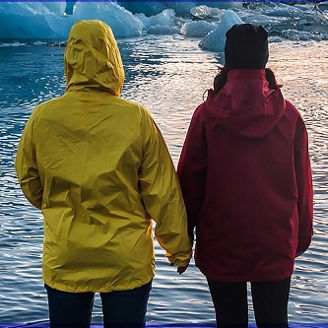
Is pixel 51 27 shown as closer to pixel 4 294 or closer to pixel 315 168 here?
Result: pixel 315 168

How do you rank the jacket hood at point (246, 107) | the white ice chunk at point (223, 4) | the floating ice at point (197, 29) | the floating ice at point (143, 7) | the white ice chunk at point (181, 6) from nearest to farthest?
the jacket hood at point (246, 107) < the floating ice at point (197, 29) < the floating ice at point (143, 7) < the white ice chunk at point (181, 6) < the white ice chunk at point (223, 4)

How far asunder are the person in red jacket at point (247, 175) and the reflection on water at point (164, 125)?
1347 millimetres

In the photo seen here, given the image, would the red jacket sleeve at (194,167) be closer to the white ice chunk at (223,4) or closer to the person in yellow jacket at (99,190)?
the person in yellow jacket at (99,190)

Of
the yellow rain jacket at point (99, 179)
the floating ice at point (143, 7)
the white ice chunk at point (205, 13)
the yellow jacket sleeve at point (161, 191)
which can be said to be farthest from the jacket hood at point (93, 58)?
the white ice chunk at point (205, 13)

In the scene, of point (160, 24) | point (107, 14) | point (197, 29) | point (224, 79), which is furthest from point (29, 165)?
point (160, 24)

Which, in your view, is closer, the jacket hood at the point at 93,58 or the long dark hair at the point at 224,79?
the jacket hood at the point at 93,58

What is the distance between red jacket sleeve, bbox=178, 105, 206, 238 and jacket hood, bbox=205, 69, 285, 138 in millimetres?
67


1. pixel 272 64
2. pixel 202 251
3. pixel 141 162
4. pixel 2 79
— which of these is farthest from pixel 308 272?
pixel 272 64

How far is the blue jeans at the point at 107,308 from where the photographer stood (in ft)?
8.32

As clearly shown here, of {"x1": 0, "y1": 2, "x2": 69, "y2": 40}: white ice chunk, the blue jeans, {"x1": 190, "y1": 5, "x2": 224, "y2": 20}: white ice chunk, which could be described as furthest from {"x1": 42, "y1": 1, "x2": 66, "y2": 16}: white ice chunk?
the blue jeans

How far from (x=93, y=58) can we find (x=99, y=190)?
43 centimetres

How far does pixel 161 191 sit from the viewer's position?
256 cm

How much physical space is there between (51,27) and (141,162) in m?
18.4

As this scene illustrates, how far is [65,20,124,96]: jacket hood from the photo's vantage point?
8.48 ft
